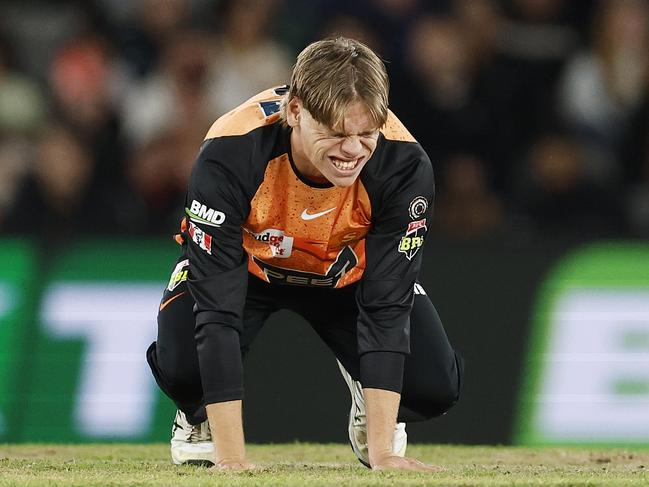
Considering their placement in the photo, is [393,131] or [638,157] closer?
[393,131]

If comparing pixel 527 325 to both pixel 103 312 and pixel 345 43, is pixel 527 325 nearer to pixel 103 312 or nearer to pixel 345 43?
pixel 103 312

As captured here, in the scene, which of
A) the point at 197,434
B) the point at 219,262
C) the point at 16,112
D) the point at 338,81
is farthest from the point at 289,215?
the point at 16,112

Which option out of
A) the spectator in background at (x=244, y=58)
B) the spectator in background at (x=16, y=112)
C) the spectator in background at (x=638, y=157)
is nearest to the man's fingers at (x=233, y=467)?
the spectator in background at (x=244, y=58)

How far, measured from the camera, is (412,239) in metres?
4.91

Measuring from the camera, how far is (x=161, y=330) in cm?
539

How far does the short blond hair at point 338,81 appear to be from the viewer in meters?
4.39

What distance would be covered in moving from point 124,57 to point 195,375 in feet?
16.1

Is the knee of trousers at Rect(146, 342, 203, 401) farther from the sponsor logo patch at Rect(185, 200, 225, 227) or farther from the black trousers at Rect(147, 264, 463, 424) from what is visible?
the sponsor logo patch at Rect(185, 200, 225, 227)

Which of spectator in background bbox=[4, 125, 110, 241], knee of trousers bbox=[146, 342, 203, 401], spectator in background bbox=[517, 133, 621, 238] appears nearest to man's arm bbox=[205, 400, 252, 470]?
knee of trousers bbox=[146, 342, 203, 401]

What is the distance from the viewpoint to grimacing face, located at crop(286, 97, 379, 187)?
4.41 m

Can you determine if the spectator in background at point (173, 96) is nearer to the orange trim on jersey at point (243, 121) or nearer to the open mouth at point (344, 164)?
the orange trim on jersey at point (243, 121)

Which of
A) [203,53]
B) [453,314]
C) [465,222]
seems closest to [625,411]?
[453,314]

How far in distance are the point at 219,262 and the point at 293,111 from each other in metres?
0.59

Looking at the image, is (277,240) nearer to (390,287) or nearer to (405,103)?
(390,287)
